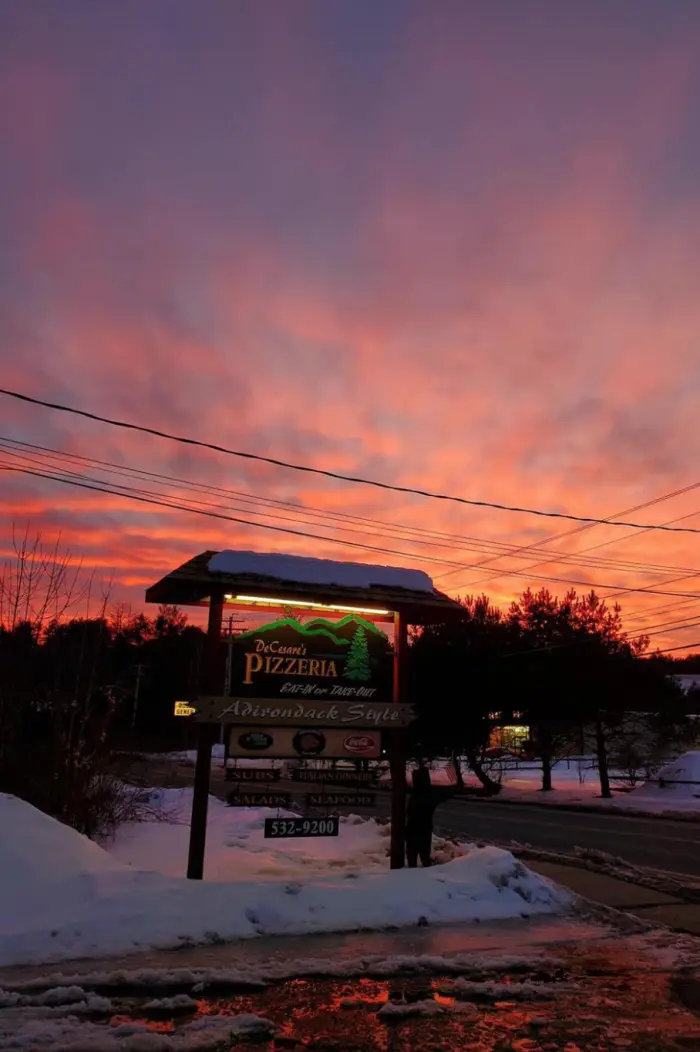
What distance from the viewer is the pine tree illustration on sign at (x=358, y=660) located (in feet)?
39.0

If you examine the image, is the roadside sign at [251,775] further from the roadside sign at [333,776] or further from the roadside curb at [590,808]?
the roadside curb at [590,808]

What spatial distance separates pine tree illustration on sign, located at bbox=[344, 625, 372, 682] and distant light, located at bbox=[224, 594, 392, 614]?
0.31 meters

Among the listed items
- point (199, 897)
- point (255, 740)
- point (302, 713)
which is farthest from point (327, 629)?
point (199, 897)

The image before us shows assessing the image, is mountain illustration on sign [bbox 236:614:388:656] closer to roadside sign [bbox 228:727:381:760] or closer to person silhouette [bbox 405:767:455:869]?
roadside sign [bbox 228:727:381:760]

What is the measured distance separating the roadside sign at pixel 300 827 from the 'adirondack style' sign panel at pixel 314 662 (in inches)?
65.9

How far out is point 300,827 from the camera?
36.9 ft

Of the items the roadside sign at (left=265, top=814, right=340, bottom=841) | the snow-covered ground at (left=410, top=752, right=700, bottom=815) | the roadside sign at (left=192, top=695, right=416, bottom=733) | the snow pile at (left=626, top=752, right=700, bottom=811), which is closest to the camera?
the roadside sign at (left=192, top=695, right=416, bottom=733)

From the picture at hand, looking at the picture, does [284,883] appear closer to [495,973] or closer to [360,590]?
[495,973]

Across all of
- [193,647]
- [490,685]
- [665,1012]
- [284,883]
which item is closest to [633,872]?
[284,883]

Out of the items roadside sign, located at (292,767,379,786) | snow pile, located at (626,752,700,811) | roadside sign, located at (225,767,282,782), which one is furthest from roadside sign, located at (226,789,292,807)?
snow pile, located at (626,752,700,811)

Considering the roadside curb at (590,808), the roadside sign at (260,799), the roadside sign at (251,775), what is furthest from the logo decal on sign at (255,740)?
the roadside curb at (590,808)

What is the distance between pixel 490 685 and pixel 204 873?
2919cm

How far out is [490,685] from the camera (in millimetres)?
38625

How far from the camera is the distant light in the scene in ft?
37.2
